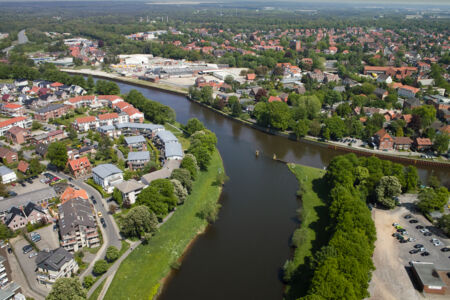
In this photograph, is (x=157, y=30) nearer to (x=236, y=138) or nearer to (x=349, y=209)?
(x=236, y=138)

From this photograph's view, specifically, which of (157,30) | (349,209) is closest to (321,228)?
(349,209)

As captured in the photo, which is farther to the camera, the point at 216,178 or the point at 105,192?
the point at 216,178

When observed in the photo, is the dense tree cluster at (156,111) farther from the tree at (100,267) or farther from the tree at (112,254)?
the tree at (100,267)

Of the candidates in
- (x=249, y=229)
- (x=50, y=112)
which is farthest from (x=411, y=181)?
(x=50, y=112)

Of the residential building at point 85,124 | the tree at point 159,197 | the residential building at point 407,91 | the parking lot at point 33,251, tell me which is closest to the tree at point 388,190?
the tree at point 159,197

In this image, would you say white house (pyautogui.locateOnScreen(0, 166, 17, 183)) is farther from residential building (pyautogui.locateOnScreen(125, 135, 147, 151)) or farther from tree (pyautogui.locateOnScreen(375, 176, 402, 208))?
tree (pyautogui.locateOnScreen(375, 176, 402, 208))

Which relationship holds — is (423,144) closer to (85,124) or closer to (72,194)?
(72,194)
